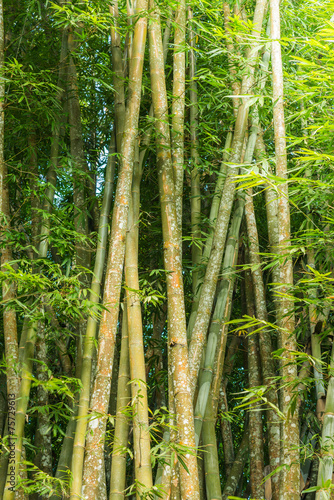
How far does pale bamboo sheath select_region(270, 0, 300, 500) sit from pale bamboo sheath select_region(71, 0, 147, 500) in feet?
2.45

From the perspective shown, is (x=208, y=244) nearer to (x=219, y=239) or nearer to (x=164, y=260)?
(x=219, y=239)

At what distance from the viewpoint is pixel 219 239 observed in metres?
2.73

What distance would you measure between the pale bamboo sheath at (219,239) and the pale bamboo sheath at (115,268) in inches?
17.6

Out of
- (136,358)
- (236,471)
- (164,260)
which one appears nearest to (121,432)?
(136,358)

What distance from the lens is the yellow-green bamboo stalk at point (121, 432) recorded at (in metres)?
2.27

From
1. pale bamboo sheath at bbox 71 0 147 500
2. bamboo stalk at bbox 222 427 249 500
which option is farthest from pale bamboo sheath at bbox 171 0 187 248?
bamboo stalk at bbox 222 427 249 500

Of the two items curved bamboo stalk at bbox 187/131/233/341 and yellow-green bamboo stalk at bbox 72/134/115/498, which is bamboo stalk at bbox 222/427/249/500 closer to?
curved bamboo stalk at bbox 187/131/233/341

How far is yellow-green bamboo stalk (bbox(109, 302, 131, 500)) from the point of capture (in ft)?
7.45

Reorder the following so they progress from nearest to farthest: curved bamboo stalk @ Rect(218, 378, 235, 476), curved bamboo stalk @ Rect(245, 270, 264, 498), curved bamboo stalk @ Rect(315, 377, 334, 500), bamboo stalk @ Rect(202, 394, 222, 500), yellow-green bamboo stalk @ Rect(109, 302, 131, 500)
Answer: curved bamboo stalk @ Rect(315, 377, 334, 500) → yellow-green bamboo stalk @ Rect(109, 302, 131, 500) → bamboo stalk @ Rect(202, 394, 222, 500) → curved bamboo stalk @ Rect(245, 270, 264, 498) → curved bamboo stalk @ Rect(218, 378, 235, 476)

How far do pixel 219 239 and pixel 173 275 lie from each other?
424 mm

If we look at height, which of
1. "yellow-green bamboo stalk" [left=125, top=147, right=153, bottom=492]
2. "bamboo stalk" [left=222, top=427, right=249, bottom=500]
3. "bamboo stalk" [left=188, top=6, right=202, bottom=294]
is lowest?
"bamboo stalk" [left=222, top=427, right=249, bottom=500]

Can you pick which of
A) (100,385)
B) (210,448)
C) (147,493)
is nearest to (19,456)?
(100,385)

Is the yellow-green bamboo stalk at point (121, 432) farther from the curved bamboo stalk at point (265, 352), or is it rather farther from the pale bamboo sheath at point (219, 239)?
the curved bamboo stalk at point (265, 352)

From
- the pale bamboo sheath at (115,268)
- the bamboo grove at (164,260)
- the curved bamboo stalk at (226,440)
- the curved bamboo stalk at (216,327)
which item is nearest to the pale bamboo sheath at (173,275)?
the bamboo grove at (164,260)
